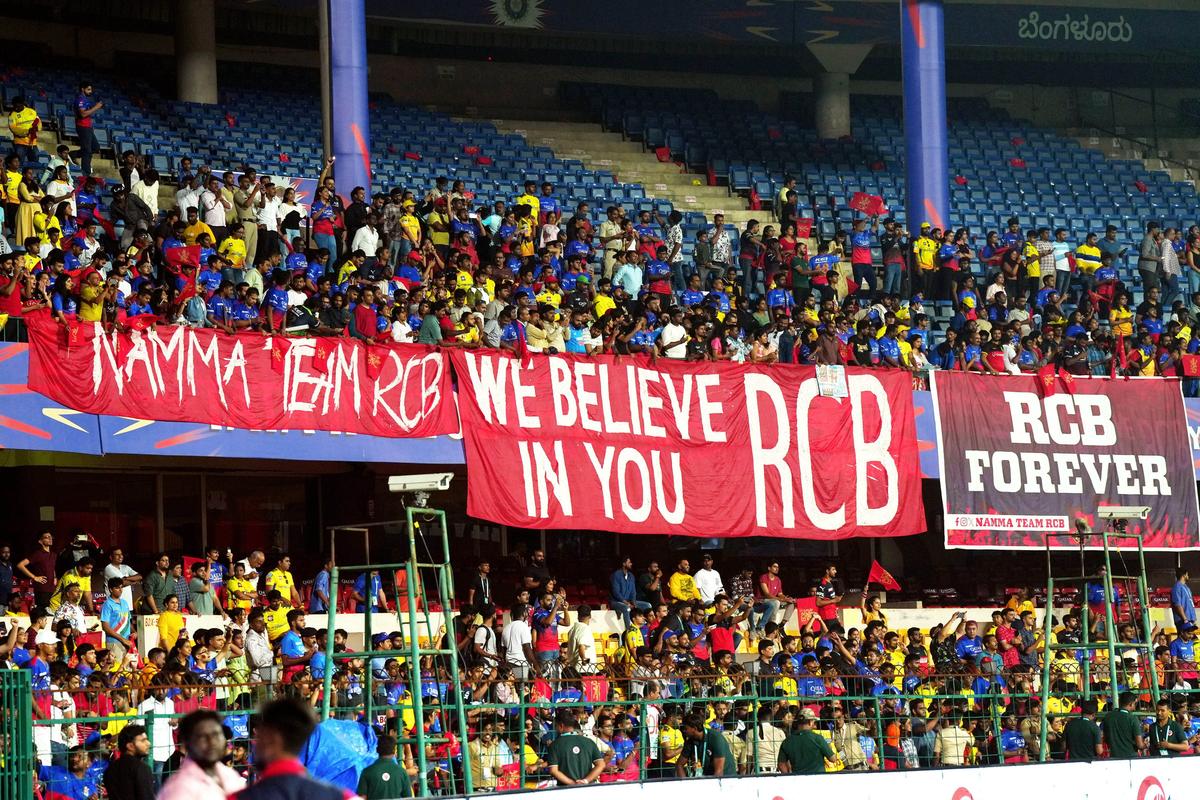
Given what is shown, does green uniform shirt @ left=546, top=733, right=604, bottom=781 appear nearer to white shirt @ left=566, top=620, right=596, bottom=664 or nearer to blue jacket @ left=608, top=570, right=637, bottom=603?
white shirt @ left=566, top=620, right=596, bottom=664

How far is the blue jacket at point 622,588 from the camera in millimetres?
22453

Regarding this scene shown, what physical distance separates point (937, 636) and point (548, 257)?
6917mm

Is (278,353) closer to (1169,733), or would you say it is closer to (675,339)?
(675,339)

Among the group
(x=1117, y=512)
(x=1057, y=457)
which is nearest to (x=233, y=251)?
(x=1057, y=457)

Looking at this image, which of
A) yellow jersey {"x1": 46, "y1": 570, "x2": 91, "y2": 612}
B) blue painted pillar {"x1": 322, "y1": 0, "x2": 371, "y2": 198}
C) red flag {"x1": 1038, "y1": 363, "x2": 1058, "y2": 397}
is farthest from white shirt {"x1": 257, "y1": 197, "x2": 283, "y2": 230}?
red flag {"x1": 1038, "y1": 363, "x2": 1058, "y2": 397}

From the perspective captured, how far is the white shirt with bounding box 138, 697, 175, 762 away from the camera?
13070 mm

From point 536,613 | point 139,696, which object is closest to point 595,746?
point 139,696

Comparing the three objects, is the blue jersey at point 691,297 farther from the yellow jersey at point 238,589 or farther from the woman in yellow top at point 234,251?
the yellow jersey at point 238,589

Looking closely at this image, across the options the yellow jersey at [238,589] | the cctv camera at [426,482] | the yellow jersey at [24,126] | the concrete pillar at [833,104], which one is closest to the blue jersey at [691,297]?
the yellow jersey at [238,589]

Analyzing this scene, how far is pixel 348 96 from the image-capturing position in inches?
1040

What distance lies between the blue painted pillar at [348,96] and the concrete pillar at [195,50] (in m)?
6.35

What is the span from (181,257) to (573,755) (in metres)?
8.94

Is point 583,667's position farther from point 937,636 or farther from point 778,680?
point 937,636

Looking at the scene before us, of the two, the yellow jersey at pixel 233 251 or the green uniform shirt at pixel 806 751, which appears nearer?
the green uniform shirt at pixel 806 751
